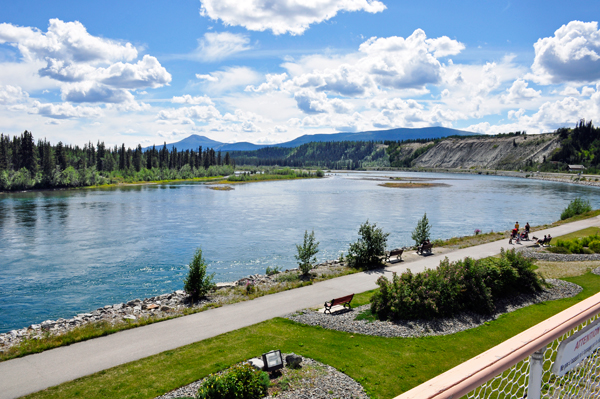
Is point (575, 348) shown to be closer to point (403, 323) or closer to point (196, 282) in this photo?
point (403, 323)

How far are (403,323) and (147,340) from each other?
9.33 m

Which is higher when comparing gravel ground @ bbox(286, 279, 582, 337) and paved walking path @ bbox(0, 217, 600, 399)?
gravel ground @ bbox(286, 279, 582, 337)

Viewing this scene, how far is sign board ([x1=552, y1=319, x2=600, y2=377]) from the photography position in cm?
278

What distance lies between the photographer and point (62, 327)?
16.5 metres

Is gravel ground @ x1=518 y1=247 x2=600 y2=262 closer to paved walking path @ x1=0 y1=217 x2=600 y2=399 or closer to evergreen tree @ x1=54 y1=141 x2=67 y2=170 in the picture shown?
paved walking path @ x1=0 y1=217 x2=600 y2=399

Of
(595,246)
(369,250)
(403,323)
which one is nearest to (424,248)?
(369,250)

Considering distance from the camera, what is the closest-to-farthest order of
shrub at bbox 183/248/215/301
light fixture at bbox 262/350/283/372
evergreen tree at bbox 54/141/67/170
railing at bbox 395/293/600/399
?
→ railing at bbox 395/293/600/399, light fixture at bbox 262/350/283/372, shrub at bbox 183/248/215/301, evergreen tree at bbox 54/141/67/170

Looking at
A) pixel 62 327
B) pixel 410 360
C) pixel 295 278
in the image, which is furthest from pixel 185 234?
pixel 410 360

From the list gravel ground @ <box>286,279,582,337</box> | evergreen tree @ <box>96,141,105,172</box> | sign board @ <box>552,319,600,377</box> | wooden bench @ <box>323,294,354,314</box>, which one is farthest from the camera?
evergreen tree @ <box>96,141,105,172</box>

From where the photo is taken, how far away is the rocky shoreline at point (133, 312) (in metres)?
15.8

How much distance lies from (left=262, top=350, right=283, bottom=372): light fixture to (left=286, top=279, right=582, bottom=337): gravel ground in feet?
13.4

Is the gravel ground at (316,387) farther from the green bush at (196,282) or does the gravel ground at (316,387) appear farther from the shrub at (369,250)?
the shrub at (369,250)

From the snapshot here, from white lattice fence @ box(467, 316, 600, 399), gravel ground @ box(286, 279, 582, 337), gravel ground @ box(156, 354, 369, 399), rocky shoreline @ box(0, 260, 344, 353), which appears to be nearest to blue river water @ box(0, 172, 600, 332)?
rocky shoreline @ box(0, 260, 344, 353)

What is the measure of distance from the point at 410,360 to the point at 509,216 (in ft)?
164
